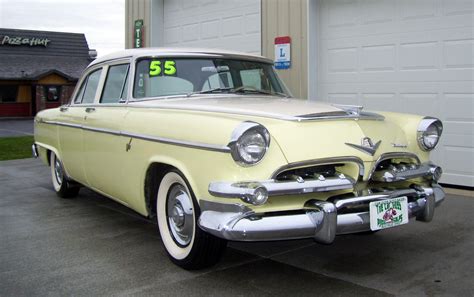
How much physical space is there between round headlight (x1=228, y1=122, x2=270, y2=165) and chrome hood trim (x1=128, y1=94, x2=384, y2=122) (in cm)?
26

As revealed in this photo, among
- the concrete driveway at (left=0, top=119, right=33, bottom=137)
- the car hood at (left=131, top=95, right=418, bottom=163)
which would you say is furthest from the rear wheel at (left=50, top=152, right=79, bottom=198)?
the concrete driveway at (left=0, top=119, right=33, bottom=137)

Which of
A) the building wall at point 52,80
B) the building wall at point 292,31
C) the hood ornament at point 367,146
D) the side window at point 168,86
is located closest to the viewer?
the hood ornament at point 367,146

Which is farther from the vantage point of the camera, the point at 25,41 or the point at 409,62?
the point at 25,41

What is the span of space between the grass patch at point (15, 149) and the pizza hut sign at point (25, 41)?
735 inches

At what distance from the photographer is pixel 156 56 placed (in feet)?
14.8

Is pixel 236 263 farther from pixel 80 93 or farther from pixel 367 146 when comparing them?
pixel 80 93

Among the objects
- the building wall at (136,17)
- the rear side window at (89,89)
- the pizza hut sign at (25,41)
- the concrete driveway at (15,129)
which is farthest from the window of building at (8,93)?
the rear side window at (89,89)

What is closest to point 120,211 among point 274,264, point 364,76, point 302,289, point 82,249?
point 82,249

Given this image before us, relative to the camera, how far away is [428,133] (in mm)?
3965

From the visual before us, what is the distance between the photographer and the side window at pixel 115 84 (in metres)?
4.70

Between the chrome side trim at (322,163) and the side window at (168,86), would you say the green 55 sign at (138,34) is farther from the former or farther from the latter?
the chrome side trim at (322,163)

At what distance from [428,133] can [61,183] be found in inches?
173

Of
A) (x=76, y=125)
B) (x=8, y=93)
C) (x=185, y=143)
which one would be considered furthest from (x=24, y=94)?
(x=185, y=143)

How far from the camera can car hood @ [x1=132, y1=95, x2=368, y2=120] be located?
3.39m
